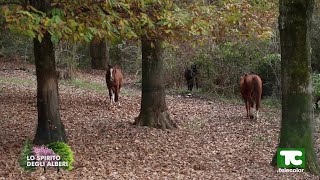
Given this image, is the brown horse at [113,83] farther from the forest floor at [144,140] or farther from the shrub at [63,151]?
the shrub at [63,151]

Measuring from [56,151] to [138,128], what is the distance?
10.9ft

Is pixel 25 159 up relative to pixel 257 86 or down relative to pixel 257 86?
down

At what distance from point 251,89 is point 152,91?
12.6 ft

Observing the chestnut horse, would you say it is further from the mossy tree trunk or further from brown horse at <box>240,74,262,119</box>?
the mossy tree trunk

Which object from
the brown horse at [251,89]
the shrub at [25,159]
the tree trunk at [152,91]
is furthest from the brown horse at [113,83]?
the shrub at [25,159]

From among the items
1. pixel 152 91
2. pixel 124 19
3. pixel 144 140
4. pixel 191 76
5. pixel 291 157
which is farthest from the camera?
pixel 191 76

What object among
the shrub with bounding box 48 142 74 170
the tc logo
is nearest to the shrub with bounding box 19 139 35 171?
the shrub with bounding box 48 142 74 170

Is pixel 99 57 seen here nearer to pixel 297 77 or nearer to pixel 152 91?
pixel 152 91

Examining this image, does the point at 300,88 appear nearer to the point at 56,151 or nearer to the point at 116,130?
the point at 56,151

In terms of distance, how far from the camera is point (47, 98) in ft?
26.6

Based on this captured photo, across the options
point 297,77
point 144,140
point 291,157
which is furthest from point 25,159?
point 297,77

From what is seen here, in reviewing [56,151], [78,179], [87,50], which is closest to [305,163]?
[78,179]

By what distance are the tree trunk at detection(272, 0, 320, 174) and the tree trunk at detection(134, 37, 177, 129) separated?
400 centimetres

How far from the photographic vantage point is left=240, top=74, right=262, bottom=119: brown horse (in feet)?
42.8
